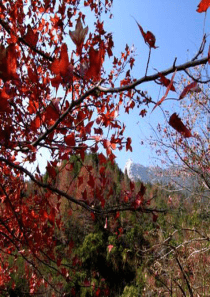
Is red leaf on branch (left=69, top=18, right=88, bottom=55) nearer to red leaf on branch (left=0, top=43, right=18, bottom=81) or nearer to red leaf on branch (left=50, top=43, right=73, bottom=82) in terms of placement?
red leaf on branch (left=50, top=43, right=73, bottom=82)

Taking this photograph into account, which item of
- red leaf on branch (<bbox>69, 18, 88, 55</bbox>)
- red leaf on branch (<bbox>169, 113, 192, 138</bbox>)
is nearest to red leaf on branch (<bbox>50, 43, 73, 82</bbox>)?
red leaf on branch (<bbox>69, 18, 88, 55</bbox>)

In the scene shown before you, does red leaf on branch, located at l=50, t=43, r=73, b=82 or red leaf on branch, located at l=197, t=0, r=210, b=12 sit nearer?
red leaf on branch, located at l=197, t=0, r=210, b=12

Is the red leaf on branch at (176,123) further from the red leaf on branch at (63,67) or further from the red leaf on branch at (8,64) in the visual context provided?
the red leaf on branch at (8,64)

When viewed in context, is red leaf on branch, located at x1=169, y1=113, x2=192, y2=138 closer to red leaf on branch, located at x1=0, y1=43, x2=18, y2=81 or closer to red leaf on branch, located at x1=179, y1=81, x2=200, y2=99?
red leaf on branch, located at x1=179, y1=81, x2=200, y2=99

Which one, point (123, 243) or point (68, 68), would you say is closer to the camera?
point (68, 68)

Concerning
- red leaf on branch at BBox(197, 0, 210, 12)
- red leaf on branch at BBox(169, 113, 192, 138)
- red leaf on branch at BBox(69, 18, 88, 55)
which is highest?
red leaf on branch at BBox(69, 18, 88, 55)

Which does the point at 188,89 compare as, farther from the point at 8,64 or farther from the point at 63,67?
the point at 8,64

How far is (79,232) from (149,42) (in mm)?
9244

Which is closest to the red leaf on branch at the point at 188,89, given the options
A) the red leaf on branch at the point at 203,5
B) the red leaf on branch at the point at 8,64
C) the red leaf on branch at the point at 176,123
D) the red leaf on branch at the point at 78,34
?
the red leaf on branch at the point at 176,123

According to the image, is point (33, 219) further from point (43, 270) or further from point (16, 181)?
point (43, 270)

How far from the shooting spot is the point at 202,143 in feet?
17.9

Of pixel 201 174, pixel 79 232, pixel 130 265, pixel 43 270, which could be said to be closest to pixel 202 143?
pixel 201 174

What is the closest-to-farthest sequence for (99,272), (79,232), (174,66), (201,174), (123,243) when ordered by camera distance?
(174,66), (201,174), (99,272), (123,243), (79,232)

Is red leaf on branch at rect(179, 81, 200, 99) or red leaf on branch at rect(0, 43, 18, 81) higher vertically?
red leaf on branch at rect(0, 43, 18, 81)
